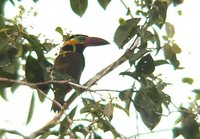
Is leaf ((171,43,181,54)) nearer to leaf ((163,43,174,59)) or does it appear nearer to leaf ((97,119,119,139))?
leaf ((163,43,174,59))

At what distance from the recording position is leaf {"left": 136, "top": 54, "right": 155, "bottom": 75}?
2217 millimetres

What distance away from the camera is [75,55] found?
4.14 metres

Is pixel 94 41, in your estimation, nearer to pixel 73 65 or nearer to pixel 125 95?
pixel 73 65

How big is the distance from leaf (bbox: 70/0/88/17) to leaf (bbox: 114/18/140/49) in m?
0.25

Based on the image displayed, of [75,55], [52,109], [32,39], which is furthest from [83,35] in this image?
[32,39]

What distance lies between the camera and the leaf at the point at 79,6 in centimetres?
205

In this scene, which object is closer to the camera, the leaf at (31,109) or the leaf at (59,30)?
the leaf at (31,109)

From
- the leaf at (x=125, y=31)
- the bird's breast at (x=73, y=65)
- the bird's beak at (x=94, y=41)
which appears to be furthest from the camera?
the bird's beak at (x=94, y=41)

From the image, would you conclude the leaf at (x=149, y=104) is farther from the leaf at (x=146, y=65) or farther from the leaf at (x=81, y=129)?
the leaf at (x=81, y=129)

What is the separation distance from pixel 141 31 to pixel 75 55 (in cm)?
197

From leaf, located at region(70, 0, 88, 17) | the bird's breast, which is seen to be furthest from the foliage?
the bird's breast

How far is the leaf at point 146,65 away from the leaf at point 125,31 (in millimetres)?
124

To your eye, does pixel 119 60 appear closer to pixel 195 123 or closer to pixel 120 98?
pixel 120 98

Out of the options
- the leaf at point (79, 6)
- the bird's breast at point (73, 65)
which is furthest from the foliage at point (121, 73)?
the bird's breast at point (73, 65)
